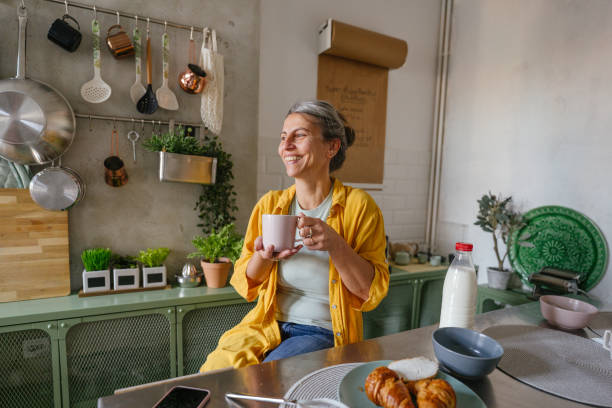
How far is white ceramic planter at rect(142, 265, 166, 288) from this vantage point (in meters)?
1.87

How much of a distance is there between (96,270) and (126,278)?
15 centimetres

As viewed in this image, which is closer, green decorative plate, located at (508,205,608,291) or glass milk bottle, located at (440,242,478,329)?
glass milk bottle, located at (440,242,478,329)

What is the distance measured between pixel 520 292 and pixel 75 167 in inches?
112

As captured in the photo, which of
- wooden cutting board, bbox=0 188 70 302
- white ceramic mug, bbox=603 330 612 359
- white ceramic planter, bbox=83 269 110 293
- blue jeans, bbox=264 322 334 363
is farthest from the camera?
white ceramic planter, bbox=83 269 110 293

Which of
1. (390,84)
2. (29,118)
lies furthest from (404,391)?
(390,84)

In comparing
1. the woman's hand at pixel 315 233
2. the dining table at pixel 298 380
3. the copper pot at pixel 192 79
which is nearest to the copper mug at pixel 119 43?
the copper pot at pixel 192 79

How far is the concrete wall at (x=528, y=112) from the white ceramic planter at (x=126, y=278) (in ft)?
8.13

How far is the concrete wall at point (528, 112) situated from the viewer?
2.09 metres

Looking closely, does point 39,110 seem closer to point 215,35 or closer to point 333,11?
point 215,35

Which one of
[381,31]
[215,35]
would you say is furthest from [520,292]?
[215,35]

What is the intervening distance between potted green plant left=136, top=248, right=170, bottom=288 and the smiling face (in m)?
1.02

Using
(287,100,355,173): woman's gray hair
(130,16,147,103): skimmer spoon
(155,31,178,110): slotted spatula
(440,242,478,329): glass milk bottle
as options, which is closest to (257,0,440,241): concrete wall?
(155,31,178,110): slotted spatula

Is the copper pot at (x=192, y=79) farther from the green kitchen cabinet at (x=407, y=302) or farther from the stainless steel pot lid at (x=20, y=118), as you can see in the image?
the green kitchen cabinet at (x=407, y=302)

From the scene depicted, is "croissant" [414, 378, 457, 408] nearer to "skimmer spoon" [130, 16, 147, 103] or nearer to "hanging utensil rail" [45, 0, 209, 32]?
"skimmer spoon" [130, 16, 147, 103]
